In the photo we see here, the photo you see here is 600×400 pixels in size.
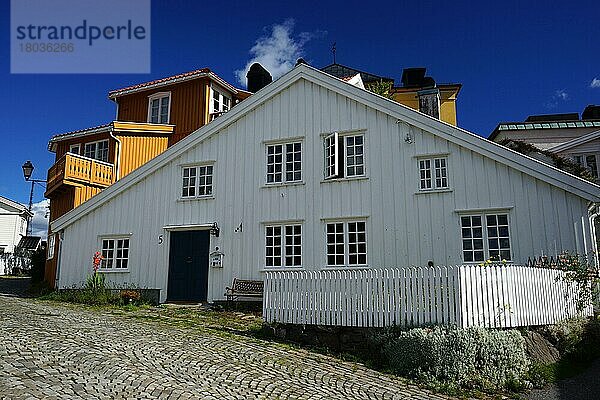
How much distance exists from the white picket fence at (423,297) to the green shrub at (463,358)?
47cm

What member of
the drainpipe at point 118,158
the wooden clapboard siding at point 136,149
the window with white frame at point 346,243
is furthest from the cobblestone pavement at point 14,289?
the window with white frame at point 346,243

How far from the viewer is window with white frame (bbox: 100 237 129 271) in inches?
692

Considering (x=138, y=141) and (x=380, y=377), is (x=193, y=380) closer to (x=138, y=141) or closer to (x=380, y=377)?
(x=380, y=377)

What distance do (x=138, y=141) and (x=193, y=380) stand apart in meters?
18.2

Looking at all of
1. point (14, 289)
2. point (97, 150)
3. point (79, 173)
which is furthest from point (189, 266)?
point (14, 289)

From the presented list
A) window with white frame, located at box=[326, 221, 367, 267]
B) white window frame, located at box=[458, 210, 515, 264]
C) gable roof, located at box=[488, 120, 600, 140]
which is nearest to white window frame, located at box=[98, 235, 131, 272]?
window with white frame, located at box=[326, 221, 367, 267]

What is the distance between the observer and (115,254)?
17.7 meters

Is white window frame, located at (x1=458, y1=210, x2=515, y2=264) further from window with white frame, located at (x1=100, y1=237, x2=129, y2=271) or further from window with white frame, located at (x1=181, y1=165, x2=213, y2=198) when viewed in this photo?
window with white frame, located at (x1=100, y1=237, x2=129, y2=271)

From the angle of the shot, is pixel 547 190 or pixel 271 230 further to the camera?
pixel 271 230

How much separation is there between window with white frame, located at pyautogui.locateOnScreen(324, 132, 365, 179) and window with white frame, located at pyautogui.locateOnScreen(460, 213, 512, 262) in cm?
337

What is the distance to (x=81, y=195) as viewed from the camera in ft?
70.5

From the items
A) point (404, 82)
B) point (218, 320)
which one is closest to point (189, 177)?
point (218, 320)

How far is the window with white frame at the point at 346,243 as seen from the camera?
49.3 ft

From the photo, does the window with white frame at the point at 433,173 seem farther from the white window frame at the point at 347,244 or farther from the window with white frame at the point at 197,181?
the window with white frame at the point at 197,181
